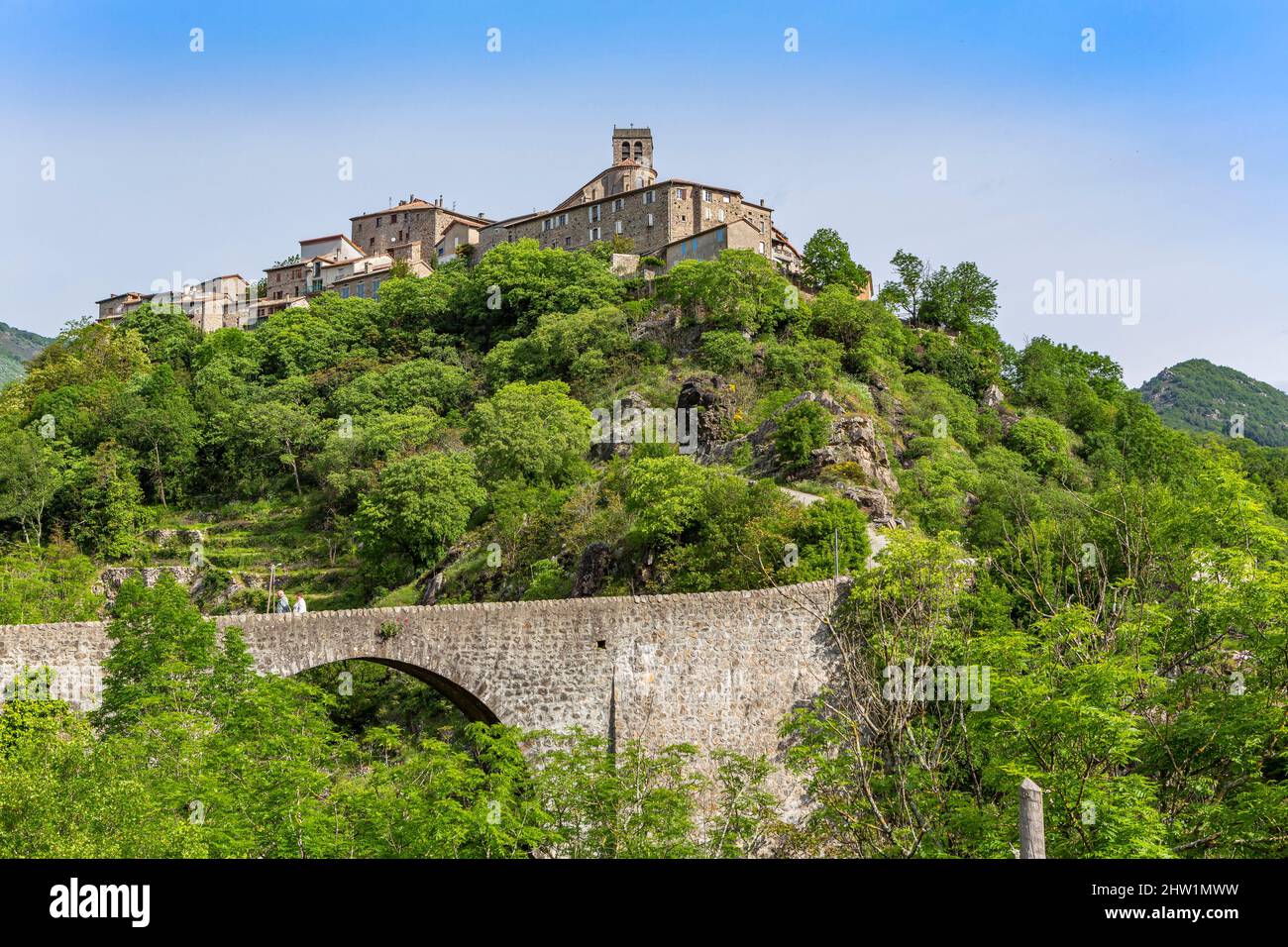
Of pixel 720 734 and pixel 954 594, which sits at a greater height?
pixel 954 594

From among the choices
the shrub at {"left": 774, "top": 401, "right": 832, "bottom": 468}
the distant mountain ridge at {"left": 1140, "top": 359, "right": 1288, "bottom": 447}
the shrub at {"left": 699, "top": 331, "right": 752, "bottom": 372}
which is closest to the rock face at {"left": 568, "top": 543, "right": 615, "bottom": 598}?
the shrub at {"left": 774, "top": 401, "right": 832, "bottom": 468}

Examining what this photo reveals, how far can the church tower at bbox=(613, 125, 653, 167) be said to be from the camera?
9262 centimetres

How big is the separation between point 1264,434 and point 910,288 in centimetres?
7921

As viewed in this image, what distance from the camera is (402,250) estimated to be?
101875 mm

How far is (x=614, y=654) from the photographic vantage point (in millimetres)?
21109

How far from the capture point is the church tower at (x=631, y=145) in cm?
9262

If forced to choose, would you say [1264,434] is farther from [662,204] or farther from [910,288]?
[662,204]

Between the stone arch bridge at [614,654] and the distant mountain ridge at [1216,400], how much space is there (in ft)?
431

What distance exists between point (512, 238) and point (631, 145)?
1126cm

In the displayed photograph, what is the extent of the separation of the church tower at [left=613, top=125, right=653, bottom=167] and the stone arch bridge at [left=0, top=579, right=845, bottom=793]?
75.3m

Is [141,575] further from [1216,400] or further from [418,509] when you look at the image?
[1216,400]

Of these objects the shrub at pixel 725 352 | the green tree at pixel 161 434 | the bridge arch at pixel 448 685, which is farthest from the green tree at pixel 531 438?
the bridge arch at pixel 448 685
